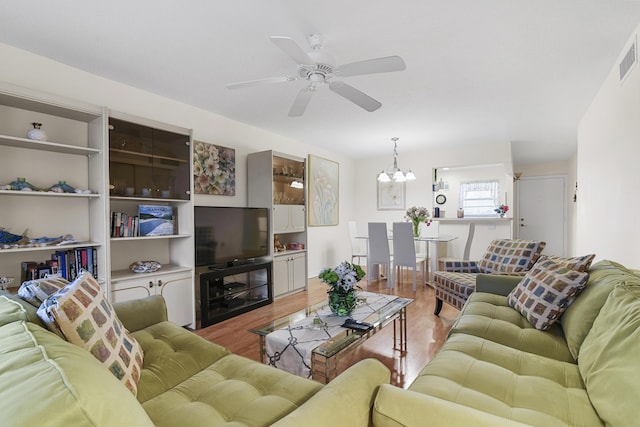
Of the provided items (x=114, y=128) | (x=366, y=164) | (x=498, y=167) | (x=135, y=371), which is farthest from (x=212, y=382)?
(x=498, y=167)

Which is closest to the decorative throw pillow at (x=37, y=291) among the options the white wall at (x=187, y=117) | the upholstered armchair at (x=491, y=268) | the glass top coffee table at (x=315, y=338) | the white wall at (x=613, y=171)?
the glass top coffee table at (x=315, y=338)

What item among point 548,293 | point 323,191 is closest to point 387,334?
point 548,293

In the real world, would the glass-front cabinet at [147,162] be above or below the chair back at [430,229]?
above

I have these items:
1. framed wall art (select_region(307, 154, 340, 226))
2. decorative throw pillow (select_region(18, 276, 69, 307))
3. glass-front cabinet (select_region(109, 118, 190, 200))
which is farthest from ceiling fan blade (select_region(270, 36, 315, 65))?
framed wall art (select_region(307, 154, 340, 226))

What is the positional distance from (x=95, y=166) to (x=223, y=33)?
1.59m

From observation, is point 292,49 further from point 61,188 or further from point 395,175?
point 395,175

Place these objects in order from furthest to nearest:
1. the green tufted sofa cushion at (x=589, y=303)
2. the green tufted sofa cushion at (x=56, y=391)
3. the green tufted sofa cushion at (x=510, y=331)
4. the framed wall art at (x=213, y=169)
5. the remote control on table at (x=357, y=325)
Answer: the framed wall art at (x=213, y=169)
the remote control on table at (x=357, y=325)
the green tufted sofa cushion at (x=510, y=331)
the green tufted sofa cushion at (x=589, y=303)
the green tufted sofa cushion at (x=56, y=391)

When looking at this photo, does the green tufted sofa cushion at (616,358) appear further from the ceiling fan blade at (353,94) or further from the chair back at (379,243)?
the chair back at (379,243)

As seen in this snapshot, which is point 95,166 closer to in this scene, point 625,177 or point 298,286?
point 298,286

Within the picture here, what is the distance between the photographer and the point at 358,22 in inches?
78.4

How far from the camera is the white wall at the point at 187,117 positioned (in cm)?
239

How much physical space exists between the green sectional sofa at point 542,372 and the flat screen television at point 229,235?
2526 millimetres

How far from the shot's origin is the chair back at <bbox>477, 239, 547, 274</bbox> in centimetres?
309

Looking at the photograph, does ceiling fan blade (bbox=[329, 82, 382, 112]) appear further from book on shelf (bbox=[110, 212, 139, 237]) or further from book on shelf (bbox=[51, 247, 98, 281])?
book on shelf (bbox=[51, 247, 98, 281])
